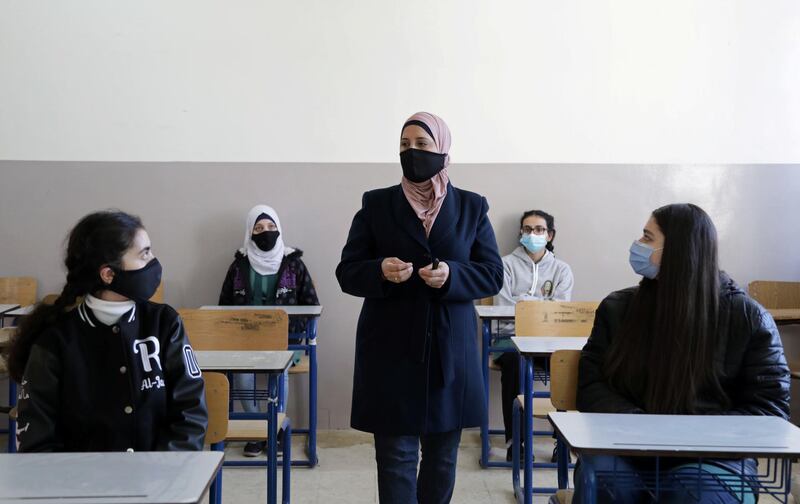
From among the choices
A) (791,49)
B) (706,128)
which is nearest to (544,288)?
(706,128)

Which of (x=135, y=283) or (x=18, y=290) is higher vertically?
(x=135, y=283)

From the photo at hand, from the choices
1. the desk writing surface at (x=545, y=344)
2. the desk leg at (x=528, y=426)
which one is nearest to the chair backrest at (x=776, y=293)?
the desk writing surface at (x=545, y=344)

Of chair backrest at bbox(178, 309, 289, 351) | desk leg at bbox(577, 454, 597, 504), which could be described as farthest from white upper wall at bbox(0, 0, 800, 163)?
desk leg at bbox(577, 454, 597, 504)

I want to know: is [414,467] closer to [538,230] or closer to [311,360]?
[311,360]

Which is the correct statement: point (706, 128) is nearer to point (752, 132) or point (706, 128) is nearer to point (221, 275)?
point (752, 132)

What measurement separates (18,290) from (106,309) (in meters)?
2.79

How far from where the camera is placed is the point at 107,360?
5.55ft

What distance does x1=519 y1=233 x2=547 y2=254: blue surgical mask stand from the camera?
405cm

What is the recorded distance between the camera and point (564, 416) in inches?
63.6

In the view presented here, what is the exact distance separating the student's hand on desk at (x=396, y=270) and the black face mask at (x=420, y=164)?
26 cm

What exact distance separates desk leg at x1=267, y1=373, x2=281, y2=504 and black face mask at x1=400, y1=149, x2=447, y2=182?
0.93 m

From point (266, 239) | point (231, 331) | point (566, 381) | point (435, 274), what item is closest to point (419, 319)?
point (435, 274)

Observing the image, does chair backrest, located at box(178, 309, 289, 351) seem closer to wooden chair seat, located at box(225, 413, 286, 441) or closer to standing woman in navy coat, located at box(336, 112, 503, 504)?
wooden chair seat, located at box(225, 413, 286, 441)

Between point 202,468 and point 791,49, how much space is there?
4.32 m
